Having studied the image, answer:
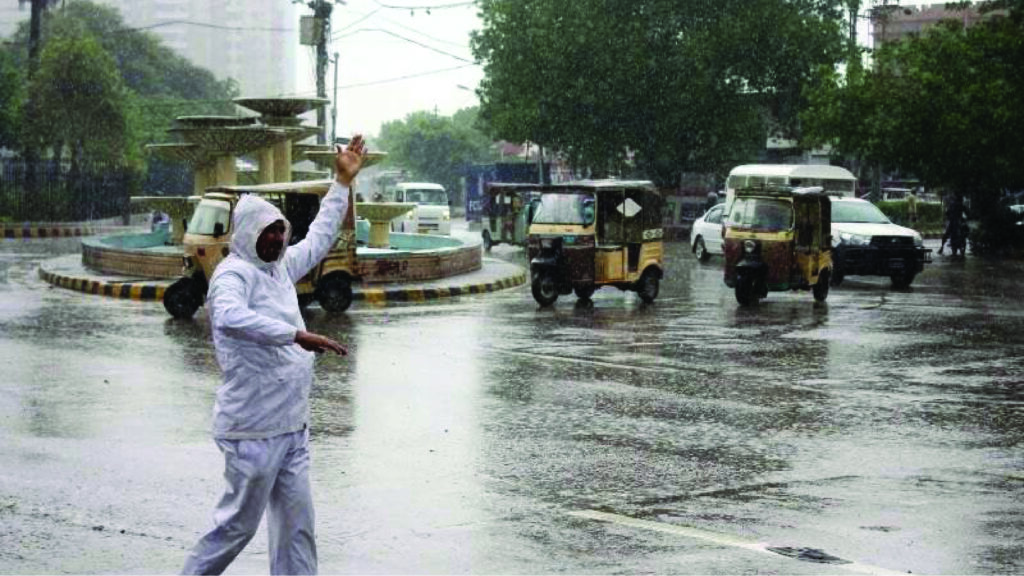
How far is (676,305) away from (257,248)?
1764cm

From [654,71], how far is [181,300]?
36.6 metres

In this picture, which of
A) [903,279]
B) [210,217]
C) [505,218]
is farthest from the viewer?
[505,218]

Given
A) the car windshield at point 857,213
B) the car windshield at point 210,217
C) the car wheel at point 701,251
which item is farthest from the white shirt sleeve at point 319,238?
the car wheel at point 701,251

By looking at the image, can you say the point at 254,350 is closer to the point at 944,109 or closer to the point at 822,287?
the point at 822,287

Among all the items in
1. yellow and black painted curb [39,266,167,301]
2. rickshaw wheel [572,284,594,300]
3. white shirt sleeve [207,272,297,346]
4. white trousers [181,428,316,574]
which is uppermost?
white shirt sleeve [207,272,297,346]

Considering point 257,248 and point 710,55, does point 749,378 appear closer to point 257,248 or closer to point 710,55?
point 257,248

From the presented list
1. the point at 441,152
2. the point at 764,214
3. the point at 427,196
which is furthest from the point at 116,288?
the point at 441,152

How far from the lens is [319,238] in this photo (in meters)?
6.66

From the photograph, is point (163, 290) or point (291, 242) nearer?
point (291, 242)

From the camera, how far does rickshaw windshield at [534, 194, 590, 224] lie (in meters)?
23.3

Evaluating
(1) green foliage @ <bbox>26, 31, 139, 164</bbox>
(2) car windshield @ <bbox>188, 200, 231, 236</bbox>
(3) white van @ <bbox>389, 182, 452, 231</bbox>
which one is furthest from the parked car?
(1) green foliage @ <bbox>26, 31, 139, 164</bbox>

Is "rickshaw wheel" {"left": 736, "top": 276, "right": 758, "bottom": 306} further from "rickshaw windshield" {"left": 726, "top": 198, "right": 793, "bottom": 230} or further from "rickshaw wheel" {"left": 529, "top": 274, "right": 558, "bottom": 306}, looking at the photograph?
"rickshaw wheel" {"left": 529, "top": 274, "right": 558, "bottom": 306}

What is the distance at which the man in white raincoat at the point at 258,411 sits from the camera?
5.89 meters

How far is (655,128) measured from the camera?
182ft
